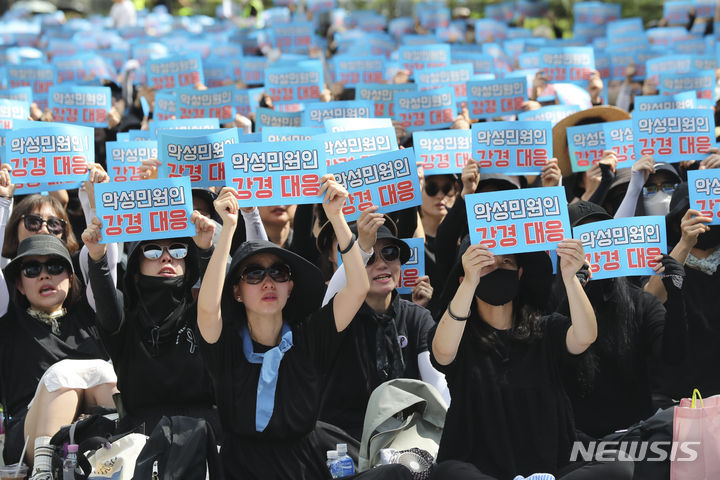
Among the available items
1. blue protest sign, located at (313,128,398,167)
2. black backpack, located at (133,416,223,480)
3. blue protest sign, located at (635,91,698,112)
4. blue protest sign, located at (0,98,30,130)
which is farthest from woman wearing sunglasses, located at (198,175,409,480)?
blue protest sign, located at (635,91,698,112)

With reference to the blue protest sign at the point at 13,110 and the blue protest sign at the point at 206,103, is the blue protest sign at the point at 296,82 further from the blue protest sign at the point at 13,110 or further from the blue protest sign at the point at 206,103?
the blue protest sign at the point at 13,110

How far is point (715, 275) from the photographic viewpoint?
6.75m

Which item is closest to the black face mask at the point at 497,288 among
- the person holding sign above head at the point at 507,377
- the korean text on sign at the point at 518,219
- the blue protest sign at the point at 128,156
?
the person holding sign above head at the point at 507,377

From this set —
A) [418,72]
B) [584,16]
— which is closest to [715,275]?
[418,72]

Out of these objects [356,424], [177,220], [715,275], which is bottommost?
[356,424]

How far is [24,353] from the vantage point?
6.66 metres

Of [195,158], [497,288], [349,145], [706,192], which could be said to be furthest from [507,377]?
[195,158]

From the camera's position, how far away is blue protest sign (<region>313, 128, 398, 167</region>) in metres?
7.47

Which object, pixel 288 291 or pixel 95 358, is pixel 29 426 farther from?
pixel 288 291

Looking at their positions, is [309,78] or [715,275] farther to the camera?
[309,78]

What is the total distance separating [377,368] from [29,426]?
1.89m

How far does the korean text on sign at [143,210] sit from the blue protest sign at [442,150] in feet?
7.72

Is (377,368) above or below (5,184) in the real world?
below

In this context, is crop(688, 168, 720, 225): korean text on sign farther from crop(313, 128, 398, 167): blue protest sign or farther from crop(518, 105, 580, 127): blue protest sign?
crop(518, 105, 580, 127): blue protest sign
